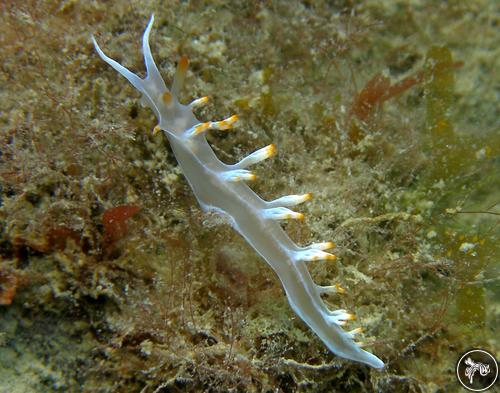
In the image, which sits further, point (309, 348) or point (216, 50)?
point (216, 50)

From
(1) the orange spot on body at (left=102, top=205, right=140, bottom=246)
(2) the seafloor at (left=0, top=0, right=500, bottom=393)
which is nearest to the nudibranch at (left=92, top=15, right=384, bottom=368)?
(2) the seafloor at (left=0, top=0, right=500, bottom=393)

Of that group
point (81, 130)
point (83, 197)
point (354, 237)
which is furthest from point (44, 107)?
point (354, 237)

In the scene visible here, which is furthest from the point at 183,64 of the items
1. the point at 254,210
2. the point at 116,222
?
the point at 116,222

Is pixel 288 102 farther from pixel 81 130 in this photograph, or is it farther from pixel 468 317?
pixel 468 317

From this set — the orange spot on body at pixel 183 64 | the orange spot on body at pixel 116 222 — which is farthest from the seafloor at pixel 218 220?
the orange spot on body at pixel 183 64

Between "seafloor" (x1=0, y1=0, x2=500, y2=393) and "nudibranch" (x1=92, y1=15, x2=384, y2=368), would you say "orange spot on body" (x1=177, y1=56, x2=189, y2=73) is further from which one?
"seafloor" (x1=0, y1=0, x2=500, y2=393)

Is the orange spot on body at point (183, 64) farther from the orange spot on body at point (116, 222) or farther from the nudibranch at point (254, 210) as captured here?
the orange spot on body at point (116, 222)
